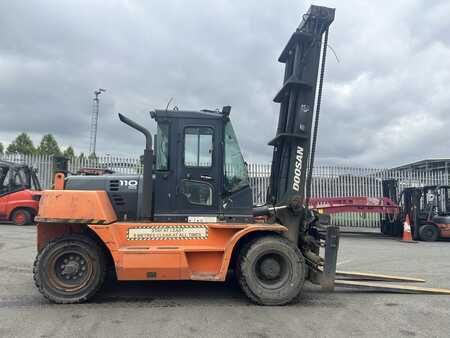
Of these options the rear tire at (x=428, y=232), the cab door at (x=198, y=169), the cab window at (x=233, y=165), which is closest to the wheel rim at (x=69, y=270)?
the cab door at (x=198, y=169)

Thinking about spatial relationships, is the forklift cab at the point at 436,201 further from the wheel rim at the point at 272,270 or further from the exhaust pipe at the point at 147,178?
the exhaust pipe at the point at 147,178

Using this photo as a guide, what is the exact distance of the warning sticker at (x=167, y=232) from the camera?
589 centimetres

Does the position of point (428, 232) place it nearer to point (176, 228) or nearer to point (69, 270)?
point (176, 228)

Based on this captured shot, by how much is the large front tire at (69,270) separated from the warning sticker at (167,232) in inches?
26.9

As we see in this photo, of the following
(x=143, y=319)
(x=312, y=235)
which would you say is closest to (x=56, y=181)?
(x=143, y=319)

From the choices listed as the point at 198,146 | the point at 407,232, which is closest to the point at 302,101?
the point at 198,146

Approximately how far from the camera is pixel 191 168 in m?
6.08

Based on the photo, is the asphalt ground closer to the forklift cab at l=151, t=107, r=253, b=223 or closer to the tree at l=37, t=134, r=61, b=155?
the forklift cab at l=151, t=107, r=253, b=223

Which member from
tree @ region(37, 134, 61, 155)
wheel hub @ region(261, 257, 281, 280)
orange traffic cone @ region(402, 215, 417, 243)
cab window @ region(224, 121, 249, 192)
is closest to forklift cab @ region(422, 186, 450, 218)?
orange traffic cone @ region(402, 215, 417, 243)

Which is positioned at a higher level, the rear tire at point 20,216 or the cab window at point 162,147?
the cab window at point 162,147

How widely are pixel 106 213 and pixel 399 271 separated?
669cm

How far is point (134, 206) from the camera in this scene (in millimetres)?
6359

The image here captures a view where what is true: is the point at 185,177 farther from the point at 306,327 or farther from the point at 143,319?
the point at 306,327

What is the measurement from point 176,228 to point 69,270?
1.70 metres
